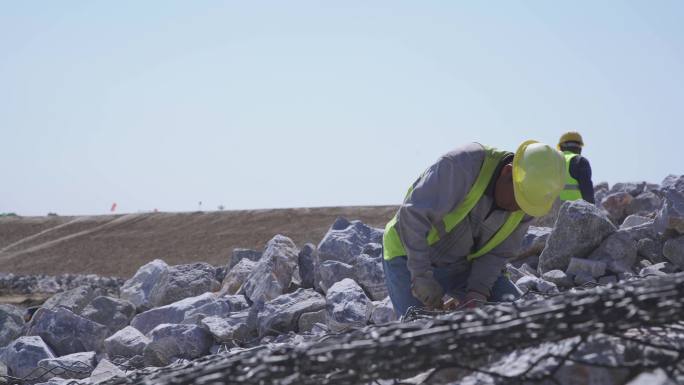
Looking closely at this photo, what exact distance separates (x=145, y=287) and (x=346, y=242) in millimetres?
2485

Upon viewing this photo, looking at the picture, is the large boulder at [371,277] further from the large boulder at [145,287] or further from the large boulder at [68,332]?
the large boulder at [145,287]

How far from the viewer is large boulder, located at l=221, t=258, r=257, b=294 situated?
784 centimetres

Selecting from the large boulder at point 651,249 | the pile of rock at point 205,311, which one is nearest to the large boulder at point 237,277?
the pile of rock at point 205,311

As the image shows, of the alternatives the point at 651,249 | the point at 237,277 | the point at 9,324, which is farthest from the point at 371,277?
the point at 9,324

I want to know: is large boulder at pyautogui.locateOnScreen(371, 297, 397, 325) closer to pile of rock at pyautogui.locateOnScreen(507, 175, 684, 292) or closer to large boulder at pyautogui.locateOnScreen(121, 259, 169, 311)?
pile of rock at pyautogui.locateOnScreen(507, 175, 684, 292)

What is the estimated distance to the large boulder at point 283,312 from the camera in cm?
599

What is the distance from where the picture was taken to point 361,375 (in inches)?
74.3

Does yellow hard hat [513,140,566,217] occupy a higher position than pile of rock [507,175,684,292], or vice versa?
yellow hard hat [513,140,566,217]

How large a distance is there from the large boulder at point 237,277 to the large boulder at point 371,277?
1.50m

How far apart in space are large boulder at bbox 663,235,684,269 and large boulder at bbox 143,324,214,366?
3.71 m

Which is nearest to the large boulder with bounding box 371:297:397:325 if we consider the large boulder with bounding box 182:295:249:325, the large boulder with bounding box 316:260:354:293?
the large boulder with bounding box 316:260:354:293

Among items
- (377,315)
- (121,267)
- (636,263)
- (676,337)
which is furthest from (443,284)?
(121,267)

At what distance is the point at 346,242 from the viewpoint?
294 inches

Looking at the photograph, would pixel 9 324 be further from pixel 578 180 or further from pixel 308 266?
pixel 578 180
